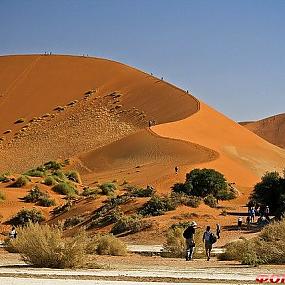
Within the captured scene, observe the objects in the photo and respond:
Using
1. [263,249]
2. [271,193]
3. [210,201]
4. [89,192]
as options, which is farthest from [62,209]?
[263,249]

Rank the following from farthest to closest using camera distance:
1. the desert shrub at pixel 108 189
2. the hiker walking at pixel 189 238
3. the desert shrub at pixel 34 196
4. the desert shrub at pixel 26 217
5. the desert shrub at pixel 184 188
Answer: the desert shrub at pixel 108 189 < the desert shrub at pixel 34 196 < the desert shrub at pixel 184 188 < the desert shrub at pixel 26 217 < the hiker walking at pixel 189 238

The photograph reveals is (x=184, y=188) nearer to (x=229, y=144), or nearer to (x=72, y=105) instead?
(x=229, y=144)

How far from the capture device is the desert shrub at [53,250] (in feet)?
60.3

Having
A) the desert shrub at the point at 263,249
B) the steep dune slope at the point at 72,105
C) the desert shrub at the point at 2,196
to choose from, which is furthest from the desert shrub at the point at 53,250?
the steep dune slope at the point at 72,105

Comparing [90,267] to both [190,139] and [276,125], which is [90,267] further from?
[276,125]

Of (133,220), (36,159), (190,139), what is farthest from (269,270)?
(36,159)

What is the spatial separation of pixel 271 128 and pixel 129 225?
391 feet

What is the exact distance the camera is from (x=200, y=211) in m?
38.0

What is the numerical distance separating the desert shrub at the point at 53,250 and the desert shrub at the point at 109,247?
5.82 m

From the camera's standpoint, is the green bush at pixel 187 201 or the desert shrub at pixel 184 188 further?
the desert shrub at pixel 184 188

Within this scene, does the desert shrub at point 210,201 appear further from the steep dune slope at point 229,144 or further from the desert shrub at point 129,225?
the steep dune slope at point 229,144

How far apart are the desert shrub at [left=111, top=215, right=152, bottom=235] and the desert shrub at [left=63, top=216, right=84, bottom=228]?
4.08 meters

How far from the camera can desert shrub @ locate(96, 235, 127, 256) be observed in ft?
81.6

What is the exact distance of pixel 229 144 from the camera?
7800cm
